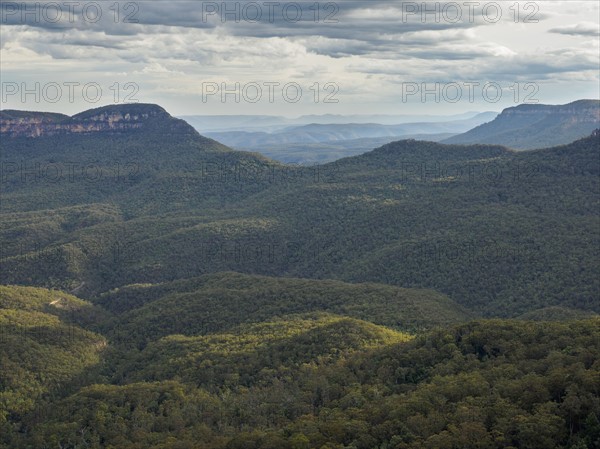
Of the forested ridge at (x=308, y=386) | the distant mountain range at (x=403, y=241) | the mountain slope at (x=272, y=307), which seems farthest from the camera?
the distant mountain range at (x=403, y=241)

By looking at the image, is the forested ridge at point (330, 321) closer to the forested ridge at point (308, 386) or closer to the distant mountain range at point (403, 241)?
the forested ridge at point (308, 386)

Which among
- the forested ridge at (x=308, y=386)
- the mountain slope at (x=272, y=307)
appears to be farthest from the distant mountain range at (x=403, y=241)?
the forested ridge at (x=308, y=386)

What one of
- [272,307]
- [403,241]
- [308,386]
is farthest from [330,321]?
[403,241]

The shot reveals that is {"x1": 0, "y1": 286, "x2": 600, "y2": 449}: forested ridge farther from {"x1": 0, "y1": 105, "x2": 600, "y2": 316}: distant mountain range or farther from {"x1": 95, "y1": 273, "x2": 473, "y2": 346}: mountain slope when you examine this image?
{"x1": 0, "y1": 105, "x2": 600, "y2": 316}: distant mountain range

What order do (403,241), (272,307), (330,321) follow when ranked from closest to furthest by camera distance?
(330,321), (272,307), (403,241)

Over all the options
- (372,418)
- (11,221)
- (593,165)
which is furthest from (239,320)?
(11,221)

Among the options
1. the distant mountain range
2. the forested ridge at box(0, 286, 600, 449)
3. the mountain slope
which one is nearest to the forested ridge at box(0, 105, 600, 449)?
the forested ridge at box(0, 286, 600, 449)

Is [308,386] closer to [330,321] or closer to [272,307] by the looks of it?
[330,321]

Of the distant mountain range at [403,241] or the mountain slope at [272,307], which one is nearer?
the mountain slope at [272,307]

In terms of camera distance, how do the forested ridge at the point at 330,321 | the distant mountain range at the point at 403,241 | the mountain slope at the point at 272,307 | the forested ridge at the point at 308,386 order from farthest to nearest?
the distant mountain range at the point at 403,241, the mountain slope at the point at 272,307, the forested ridge at the point at 330,321, the forested ridge at the point at 308,386

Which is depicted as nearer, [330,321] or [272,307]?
[330,321]

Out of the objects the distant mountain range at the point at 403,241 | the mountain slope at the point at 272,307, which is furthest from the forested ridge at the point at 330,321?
the distant mountain range at the point at 403,241

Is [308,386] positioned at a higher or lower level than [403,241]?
lower
